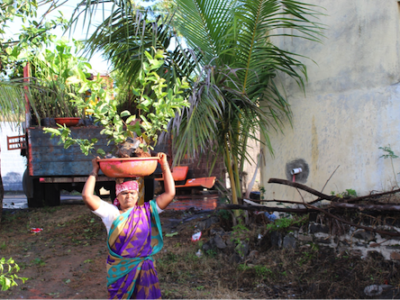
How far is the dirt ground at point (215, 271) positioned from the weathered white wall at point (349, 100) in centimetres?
86

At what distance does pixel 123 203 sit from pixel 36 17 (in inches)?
74.8

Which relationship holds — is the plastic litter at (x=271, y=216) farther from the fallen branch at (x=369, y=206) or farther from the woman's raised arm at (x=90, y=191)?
the woman's raised arm at (x=90, y=191)

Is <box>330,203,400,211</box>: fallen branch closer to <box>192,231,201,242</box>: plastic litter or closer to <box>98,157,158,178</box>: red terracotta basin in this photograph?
<box>192,231,201,242</box>: plastic litter

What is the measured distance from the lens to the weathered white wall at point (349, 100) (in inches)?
156

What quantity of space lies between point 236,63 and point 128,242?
9.28 feet

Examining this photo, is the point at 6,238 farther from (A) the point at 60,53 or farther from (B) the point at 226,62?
(A) the point at 60,53

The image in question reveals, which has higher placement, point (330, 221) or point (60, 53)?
point (60, 53)

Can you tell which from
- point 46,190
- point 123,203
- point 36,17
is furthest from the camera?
point 46,190

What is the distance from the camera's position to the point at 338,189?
4.31 meters

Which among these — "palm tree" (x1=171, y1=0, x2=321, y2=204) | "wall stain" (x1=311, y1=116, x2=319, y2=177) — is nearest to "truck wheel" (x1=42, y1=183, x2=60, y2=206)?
"palm tree" (x1=171, y1=0, x2=321, y2=204)

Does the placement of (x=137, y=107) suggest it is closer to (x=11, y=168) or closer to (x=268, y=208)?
(x=268, y=208)

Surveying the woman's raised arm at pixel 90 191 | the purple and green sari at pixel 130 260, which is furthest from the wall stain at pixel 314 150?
the woman's raised arm at pixel 90 191

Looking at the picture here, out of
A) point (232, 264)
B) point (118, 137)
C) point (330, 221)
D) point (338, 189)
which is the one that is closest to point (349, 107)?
point (338, 189)

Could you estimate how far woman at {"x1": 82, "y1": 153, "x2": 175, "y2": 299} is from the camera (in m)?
2.49
